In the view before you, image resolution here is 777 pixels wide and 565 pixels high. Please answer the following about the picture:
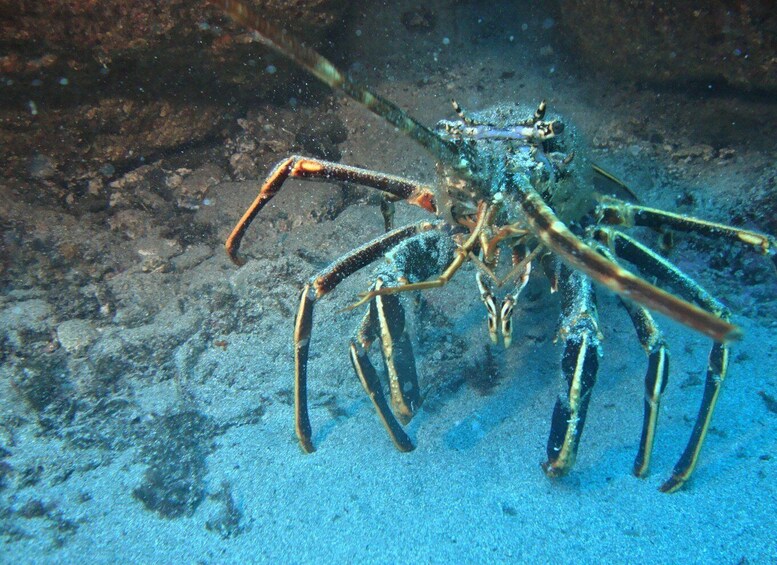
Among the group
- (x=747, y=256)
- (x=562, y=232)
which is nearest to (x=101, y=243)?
(x=562, y=232)

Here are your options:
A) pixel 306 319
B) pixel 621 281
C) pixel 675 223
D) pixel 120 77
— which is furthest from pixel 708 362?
pixel 120 77

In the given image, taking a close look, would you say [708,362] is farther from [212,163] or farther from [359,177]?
[212,163]

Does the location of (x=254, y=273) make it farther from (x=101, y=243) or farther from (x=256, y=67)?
(x=256, y=67)

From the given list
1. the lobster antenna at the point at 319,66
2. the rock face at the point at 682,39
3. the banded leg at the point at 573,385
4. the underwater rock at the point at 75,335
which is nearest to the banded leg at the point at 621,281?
the lobster antenna at the point at 319,66

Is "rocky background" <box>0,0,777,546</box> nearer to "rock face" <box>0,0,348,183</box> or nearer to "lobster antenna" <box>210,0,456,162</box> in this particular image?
"rock face" <box>0,0,348,183</box>

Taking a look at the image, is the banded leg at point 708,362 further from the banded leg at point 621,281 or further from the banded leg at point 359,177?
the banded leg at point 621,281
